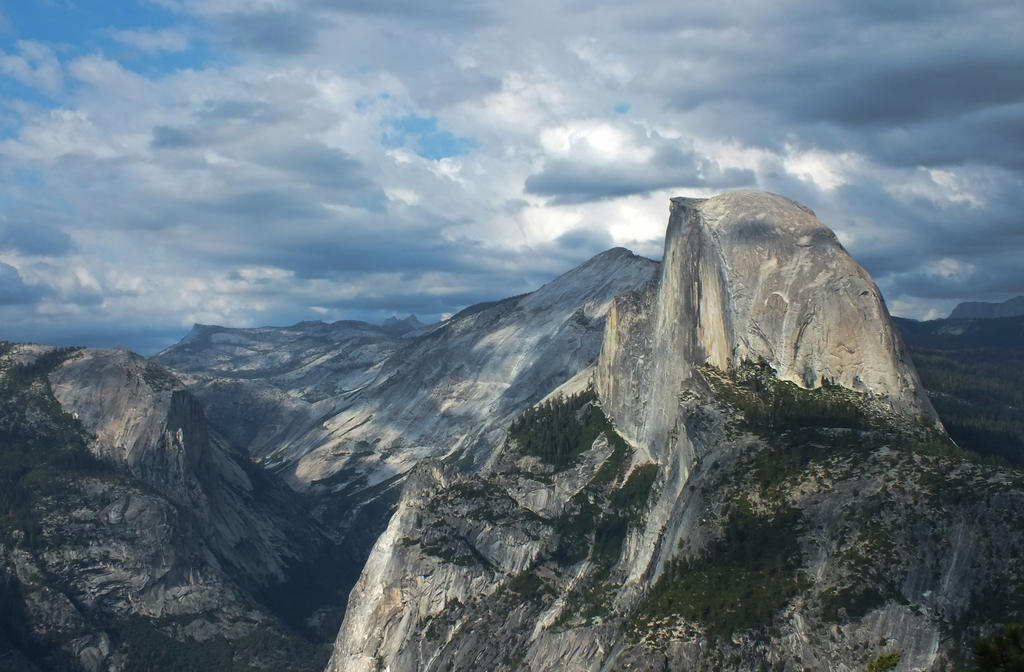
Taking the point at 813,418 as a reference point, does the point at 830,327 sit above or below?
above

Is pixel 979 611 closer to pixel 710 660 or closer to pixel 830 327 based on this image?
pixel 710 660

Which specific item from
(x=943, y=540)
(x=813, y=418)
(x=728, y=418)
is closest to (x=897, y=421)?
(x=813, y=418)

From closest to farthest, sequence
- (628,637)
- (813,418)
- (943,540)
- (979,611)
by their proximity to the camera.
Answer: (979,611)
(943,540)
(628,637)
(813,418)

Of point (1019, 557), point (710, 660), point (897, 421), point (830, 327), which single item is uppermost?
point (830, 327)

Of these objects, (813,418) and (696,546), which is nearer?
(696,546)

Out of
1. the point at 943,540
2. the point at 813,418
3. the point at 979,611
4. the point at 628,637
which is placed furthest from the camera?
the point at 813,418

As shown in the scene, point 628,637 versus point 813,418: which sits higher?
point 813,418

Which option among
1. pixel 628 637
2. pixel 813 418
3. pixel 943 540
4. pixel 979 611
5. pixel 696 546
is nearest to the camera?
pixel 979 611

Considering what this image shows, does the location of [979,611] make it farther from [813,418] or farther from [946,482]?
[813,418]

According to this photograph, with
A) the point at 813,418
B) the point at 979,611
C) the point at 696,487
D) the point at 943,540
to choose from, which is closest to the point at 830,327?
the point at 813,418
